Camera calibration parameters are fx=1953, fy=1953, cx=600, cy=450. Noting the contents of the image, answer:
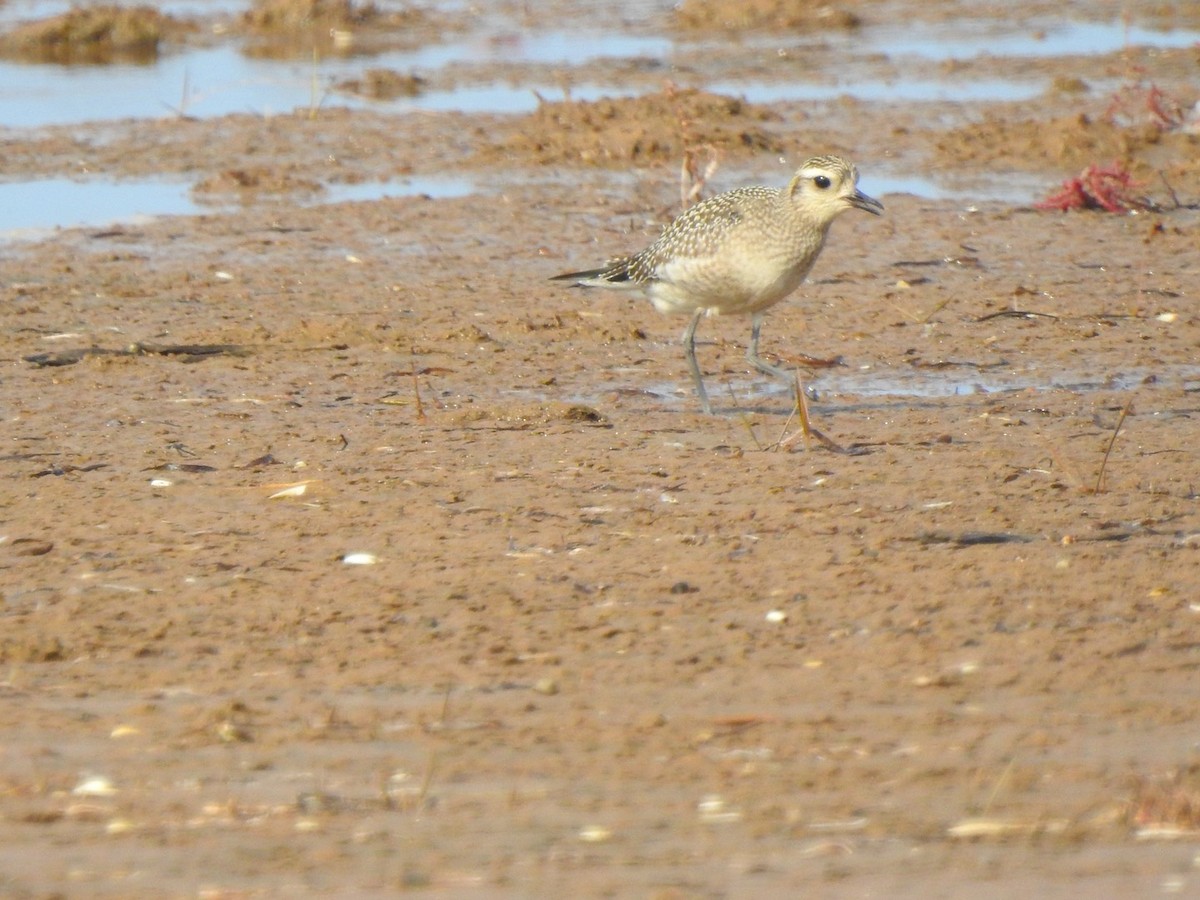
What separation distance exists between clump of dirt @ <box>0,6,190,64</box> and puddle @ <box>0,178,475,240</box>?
21.9 ft

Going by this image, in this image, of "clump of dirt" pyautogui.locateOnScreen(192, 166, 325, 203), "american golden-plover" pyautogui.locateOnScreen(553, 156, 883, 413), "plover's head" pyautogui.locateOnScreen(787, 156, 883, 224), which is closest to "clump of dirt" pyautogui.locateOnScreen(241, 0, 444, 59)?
"clump of dirt" pyautogui.locateOnScreen(192, 166, 325, 203)

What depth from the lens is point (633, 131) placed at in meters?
13.4

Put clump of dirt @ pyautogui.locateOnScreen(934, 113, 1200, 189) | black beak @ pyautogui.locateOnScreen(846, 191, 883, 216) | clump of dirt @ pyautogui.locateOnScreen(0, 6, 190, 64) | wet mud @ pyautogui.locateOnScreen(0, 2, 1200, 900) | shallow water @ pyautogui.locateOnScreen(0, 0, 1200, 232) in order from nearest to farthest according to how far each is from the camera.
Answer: wet mud @ pyautogui.locateOnScreen(0, 2, 1200, 900)
black beak @ pyautogui.locateOnScreen(846, 191, 883, 216)
shallow water @ pyautogui.locateOnScreen(0, 0, 1200, 232)
clump of dirt @ pyautogui.locateOnScreen(934, 113, 1200, 189)
clump of dirt @ pyautogui.locateOnScreen(0, 6, 190, 64)

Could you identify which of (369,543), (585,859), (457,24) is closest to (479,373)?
(369,543)

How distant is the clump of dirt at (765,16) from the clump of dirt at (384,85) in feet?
15.1

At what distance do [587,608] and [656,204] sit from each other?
6792mm

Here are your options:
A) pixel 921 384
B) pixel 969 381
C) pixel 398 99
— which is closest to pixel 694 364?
pixel 921 384

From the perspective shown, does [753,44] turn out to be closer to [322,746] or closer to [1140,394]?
[1140,394]

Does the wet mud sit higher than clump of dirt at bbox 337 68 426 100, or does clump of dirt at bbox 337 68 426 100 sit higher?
the wet mud

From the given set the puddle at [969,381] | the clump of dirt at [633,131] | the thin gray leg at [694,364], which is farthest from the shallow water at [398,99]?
the thin gray leg at [694,364]

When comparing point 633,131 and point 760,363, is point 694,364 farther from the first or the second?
point 633,131

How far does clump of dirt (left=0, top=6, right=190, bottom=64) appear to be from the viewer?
19.2 meters

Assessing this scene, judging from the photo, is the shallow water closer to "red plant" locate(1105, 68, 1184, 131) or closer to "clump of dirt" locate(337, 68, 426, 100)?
"clump of dirt" locate(337, 68, 426, 100)

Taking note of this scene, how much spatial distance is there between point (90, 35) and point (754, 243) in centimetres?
1377
